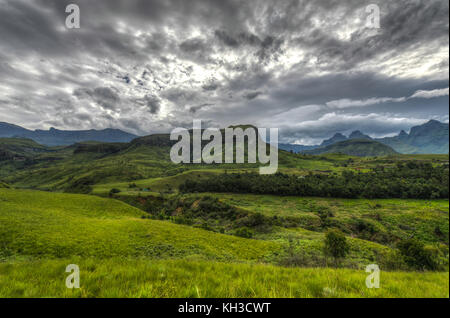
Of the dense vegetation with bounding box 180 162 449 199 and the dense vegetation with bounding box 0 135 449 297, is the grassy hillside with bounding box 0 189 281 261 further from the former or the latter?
the dense vegetation with bounding box 180 162 449 199

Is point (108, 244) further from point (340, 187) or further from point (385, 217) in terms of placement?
point (340, 187)

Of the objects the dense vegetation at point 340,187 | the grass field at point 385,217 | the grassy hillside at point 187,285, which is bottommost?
the grass field at point 385,217

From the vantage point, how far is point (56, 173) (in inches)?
7781

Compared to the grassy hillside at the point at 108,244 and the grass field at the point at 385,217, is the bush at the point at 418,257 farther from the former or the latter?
the grass field at the point at 385,217

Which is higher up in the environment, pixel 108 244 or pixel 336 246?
pixel 108 244

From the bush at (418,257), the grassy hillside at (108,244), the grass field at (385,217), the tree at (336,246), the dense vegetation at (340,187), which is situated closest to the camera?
the grassy hillside at (108,244)

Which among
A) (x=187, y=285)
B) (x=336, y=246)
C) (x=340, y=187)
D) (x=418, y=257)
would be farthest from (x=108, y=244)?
(x=340, y=187)

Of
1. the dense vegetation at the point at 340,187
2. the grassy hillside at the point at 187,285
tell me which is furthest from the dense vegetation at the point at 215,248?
the dense vegetation at the point at 340,187

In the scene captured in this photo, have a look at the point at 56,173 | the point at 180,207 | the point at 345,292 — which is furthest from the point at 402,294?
the point at 56,173

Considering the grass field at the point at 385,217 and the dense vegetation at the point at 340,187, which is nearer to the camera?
the grass field at the point at 385,217

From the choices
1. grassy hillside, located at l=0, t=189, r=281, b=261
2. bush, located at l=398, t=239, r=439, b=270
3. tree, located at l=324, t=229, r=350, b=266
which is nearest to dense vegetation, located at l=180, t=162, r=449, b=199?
tree, located at l=324, t=229, r=350, b=266

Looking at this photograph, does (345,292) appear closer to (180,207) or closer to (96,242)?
(96,242)

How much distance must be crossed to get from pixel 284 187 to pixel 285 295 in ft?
305

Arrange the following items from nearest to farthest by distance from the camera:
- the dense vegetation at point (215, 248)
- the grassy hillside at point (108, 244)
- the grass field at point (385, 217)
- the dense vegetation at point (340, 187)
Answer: the dense vegetation at point (215, 248) < the grassy hillside at point (108, 244) < the grass field at point (385, 217) < the dense vegetation at point (340, 187)
